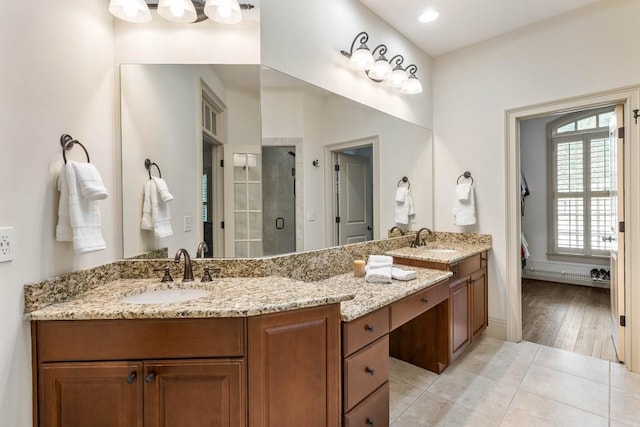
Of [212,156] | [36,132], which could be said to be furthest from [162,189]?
[36,132]

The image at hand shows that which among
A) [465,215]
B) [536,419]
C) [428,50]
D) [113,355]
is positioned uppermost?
[428,50]

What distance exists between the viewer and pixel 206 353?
3.93 feet

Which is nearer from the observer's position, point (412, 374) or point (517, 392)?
point (517, 392)

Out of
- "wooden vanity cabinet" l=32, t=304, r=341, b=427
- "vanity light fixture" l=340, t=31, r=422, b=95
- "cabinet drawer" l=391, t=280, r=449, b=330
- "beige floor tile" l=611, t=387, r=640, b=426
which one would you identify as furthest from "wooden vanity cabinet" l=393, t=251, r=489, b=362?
"wooden vanity cabinet" l=32, t=304, r=341, b=427

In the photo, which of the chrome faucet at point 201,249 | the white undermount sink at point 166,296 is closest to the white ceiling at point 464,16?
the chrome faucet at point 201,249

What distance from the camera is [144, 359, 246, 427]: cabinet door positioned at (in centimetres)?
120

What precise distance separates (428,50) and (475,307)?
2.54 metres

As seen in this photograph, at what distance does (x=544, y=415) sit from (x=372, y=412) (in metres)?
1.19

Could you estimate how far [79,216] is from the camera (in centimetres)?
134

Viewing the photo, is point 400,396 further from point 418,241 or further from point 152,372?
point 152,372

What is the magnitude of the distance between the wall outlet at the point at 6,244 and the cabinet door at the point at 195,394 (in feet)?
2.09

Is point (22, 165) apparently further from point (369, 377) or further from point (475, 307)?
point (475, 307)

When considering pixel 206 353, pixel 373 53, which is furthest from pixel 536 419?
pixel 373 53

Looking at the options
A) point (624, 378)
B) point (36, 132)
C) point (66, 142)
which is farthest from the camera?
point (624, 378)
